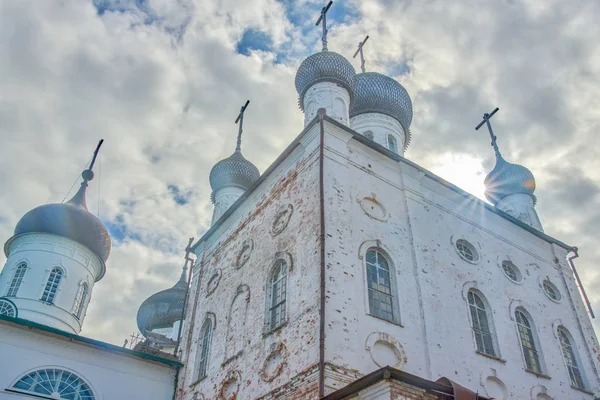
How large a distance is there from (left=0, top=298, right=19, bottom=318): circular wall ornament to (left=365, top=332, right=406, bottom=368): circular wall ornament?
1386cm

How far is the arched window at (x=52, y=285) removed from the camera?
20.2 m

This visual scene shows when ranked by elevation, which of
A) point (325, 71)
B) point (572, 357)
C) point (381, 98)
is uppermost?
point (381, 98)

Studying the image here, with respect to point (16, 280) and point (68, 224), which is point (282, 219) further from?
point (16, 280)

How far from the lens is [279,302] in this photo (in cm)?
1208

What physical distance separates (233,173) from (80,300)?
26.7 ft

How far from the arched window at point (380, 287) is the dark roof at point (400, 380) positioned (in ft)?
9.57

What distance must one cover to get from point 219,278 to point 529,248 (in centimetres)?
922

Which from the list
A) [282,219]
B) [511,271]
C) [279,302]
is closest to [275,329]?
[279,302]

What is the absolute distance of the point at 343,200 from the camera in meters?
12.1

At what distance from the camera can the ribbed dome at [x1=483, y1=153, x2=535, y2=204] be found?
20266 mm

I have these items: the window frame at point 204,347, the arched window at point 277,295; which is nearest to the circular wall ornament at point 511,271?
the arched window at point 277,295

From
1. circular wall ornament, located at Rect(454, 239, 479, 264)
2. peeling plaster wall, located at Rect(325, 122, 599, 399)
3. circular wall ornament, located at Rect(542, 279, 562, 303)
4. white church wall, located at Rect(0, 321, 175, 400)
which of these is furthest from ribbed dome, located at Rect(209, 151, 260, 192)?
circular wall ornament, located at Rect(542, 279, 562, 303)

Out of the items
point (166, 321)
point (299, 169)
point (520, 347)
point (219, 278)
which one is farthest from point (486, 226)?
point (166, 321)

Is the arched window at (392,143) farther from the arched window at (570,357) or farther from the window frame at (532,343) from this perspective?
the arched window at (570,357)
